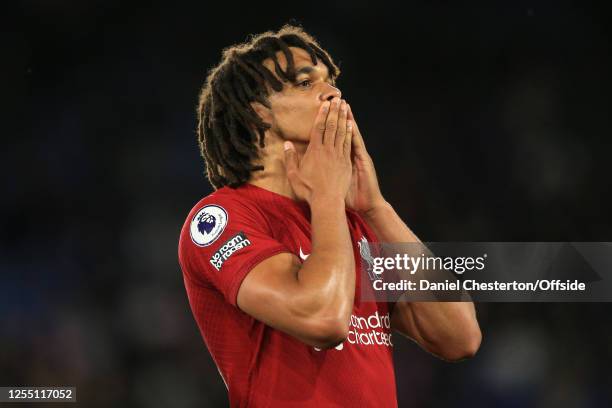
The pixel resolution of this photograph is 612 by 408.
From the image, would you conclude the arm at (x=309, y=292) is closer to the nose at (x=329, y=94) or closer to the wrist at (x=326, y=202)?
the wrist at (x=326, y=202)

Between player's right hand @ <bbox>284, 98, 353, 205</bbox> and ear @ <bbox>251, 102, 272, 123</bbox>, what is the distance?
121 mm

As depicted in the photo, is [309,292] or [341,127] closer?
[309,292]

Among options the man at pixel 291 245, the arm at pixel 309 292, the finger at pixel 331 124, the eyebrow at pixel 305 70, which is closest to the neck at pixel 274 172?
the man at pixel 291 245

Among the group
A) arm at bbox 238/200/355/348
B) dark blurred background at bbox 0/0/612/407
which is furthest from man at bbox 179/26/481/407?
dark blurred background at bbox 0/0/612/407

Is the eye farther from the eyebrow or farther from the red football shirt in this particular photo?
the red football shirt

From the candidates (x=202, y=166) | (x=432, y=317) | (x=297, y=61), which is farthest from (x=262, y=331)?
(x=202, y=166)

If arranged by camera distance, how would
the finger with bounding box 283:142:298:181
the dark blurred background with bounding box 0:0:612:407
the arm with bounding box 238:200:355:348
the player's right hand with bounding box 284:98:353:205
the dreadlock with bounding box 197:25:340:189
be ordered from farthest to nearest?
1. the dark blurred background with bounding box 0:0:612:407
2. the dreadlock with bounding box 197:25:340:189
3. the finger with bounding box 283:142:298:181
4. the player's right hand with bounding box 284:98:353:205
5. the arm with bounding box 238:200:355:348

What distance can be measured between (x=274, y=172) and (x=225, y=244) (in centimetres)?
41

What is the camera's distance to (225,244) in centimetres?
209

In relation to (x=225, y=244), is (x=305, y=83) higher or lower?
higher

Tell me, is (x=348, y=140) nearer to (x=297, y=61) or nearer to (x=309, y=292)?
(x=297, y=61)

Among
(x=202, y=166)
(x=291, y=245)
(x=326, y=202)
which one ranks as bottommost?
(x=291, y=245)

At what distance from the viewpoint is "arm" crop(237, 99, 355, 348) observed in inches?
75.0

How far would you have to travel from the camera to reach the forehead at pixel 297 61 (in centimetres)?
246
